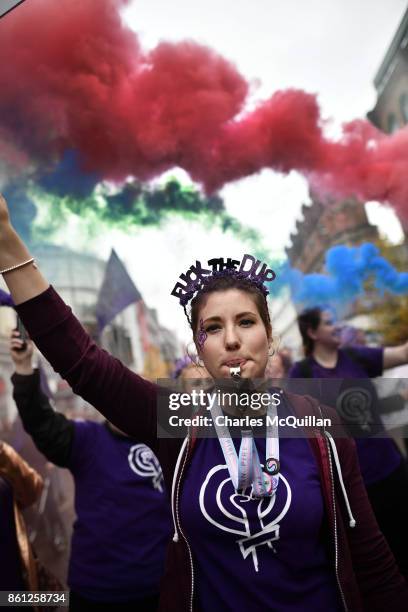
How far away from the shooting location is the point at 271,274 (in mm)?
1530

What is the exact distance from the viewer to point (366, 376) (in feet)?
9.99

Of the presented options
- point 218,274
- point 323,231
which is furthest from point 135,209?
point 218,274

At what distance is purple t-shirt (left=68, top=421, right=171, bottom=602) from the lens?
87.4 inches

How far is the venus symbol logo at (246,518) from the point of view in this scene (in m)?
1.19

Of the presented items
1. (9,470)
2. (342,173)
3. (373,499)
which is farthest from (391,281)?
(9,470)

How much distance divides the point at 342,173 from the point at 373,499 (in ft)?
12.2

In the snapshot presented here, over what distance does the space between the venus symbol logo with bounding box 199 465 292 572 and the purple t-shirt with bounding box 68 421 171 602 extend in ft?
3.86

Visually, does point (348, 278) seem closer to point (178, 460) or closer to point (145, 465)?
point (145, 465)

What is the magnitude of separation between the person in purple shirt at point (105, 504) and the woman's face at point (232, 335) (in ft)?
4.60

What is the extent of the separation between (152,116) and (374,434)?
3.75 meters

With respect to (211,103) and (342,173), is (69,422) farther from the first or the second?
(342,173)

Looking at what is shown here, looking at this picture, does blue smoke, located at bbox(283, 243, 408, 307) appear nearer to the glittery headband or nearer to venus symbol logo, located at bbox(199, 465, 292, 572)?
the glittery headband

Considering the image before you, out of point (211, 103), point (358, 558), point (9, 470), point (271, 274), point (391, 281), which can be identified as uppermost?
point (211, 103)

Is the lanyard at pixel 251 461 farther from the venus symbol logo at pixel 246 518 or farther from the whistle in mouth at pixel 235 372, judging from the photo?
the whistle in mouth at pixel 235 372
